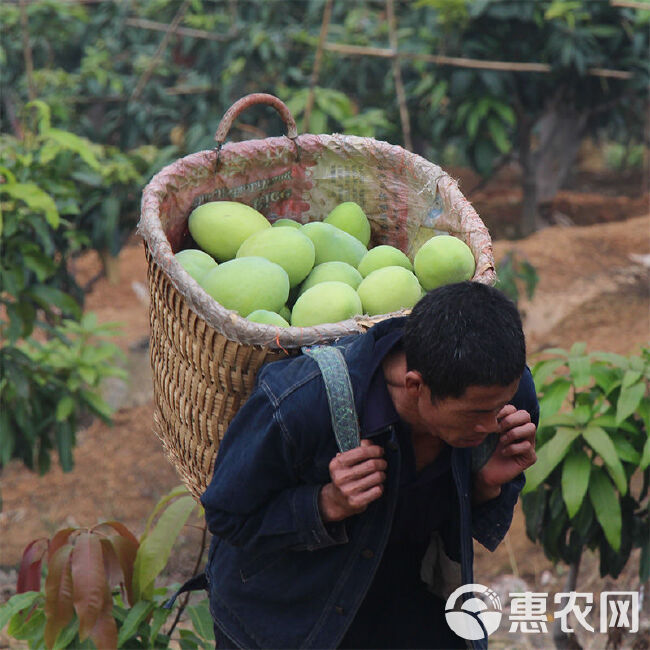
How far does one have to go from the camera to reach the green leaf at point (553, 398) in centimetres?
231

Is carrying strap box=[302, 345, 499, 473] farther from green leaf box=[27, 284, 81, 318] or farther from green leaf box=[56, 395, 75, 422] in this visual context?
green leaf box=[56, 395, 75, 422]

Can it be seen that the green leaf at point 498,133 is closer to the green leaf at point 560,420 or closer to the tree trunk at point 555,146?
the tree trunk at point 555,146

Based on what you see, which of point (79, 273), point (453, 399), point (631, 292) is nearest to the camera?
point (453, 399)

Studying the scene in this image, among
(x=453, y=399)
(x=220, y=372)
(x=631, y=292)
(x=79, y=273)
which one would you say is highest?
(x=453, y=399)

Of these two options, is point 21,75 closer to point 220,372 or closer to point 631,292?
point 631,292

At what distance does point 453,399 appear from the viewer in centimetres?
127

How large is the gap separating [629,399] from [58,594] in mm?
1362

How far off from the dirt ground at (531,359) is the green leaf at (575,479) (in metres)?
0.52

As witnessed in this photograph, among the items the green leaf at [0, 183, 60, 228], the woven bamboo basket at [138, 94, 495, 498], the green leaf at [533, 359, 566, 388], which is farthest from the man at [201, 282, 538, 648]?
the green leaf at [0, 183, 60, 228]

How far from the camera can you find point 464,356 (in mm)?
1237

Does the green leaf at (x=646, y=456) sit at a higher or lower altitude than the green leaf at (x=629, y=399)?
lower

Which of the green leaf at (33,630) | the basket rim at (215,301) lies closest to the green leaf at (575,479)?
the basket rim at (215,301)

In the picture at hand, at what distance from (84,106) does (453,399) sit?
4.62 metres

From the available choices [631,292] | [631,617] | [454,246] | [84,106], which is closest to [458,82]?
[631,292]
